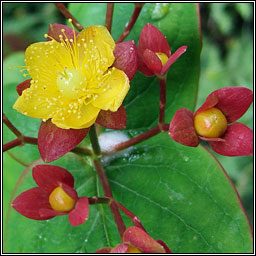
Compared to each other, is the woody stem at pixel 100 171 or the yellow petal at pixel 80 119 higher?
the yellow petal at pixel 80 119

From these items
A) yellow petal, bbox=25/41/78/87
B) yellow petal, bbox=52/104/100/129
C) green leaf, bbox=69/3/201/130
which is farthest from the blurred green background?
yellow petal, bbox=52/104/100/129

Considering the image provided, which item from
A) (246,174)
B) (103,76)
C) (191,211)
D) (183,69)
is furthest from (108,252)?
(246,174)

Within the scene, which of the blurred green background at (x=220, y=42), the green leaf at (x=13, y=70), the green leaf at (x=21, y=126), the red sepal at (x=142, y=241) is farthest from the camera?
the blurred green background at (x=220, y=42)

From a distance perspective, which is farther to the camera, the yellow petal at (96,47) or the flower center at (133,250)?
the yellow petal at (96,47)

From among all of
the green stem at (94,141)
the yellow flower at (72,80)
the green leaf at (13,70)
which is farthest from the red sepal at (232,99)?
the green leaf at (13,70)

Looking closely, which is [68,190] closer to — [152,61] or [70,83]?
[70,83]

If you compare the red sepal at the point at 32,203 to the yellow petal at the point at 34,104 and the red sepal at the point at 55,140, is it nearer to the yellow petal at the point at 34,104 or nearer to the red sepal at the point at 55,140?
the red sepal at the point at 55,140

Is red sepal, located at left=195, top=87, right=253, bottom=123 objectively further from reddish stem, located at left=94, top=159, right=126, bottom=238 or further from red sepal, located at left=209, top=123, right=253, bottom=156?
reddish stem, located at left=94, top=159, right=126, bottom=238
